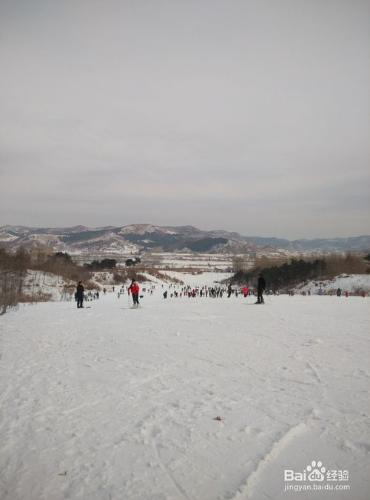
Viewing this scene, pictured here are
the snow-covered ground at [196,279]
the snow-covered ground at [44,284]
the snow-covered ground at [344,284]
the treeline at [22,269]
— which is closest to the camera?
the treeline at [22,269]

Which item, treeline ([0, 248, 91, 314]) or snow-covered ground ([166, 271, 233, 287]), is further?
snow-covered ground ([166, 271, 233, 287])

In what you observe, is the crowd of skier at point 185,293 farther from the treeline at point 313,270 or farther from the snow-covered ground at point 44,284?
the treeline at point 313,270

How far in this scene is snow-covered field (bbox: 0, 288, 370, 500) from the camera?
11.7ft

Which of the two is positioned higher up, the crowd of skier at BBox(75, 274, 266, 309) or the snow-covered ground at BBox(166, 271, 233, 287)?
the crowd of skier at BBox(75, 274, 266, 309)

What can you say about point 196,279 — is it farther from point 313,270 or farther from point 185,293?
point 185,293

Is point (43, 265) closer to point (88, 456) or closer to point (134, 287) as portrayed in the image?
point (134, 287)

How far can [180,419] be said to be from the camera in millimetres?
4902

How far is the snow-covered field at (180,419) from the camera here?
3557 millimetres

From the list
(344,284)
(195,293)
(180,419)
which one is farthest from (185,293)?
(180,419)

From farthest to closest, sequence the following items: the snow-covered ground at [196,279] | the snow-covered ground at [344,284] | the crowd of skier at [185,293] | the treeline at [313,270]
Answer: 1. the snow-covered ground at [196,279]
2. the treeline at [313,270]
3. the snow-covered ground at [344,284]
4. the crowd of skier at [185,293]

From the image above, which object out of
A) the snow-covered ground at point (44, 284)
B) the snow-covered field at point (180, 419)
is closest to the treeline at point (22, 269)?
the snow-covered ground at point (44, 284)

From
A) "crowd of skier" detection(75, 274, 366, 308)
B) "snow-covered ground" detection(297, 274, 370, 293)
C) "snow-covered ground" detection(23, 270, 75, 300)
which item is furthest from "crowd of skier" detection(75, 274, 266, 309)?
"snow-covered ground" detection(297, 274, 370, 293)

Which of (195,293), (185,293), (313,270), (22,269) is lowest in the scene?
(185,293)

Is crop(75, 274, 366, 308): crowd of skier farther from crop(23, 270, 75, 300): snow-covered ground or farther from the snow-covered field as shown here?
the snow-covered field
